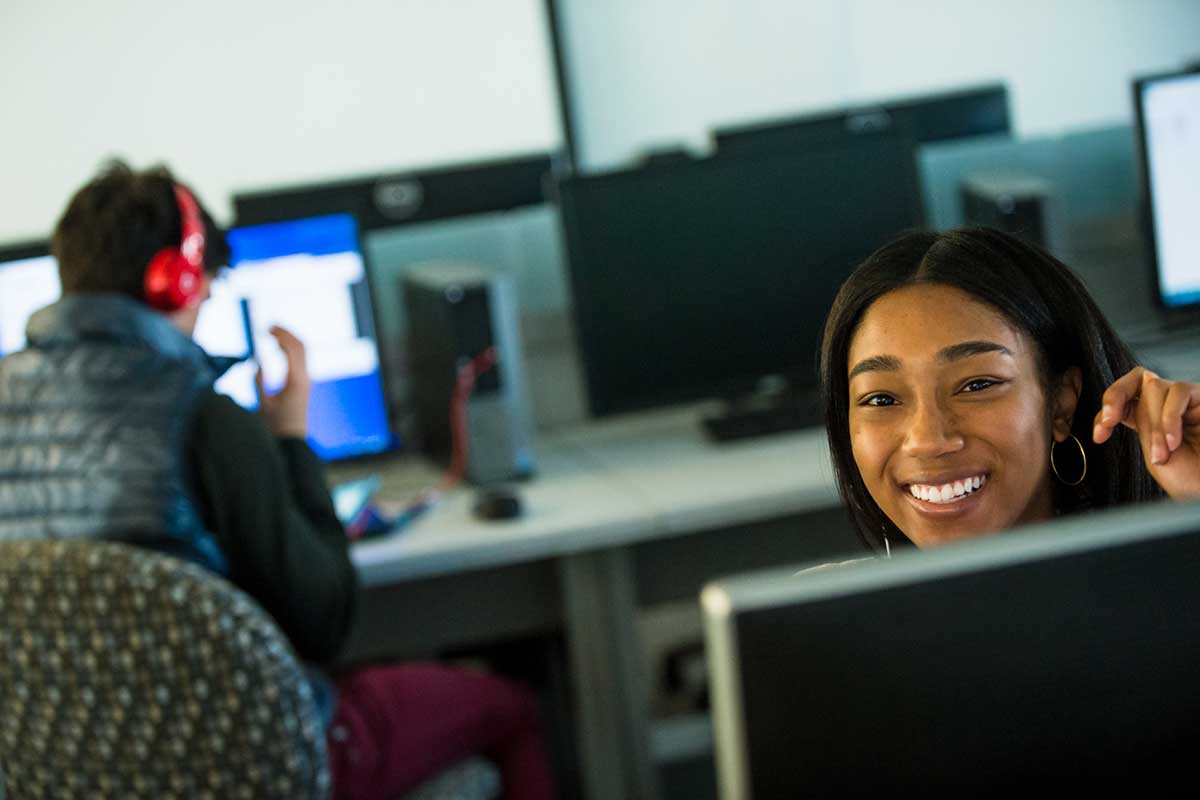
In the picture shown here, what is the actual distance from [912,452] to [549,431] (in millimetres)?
1652

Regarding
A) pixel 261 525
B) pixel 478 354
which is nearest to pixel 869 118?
pixel 478 354

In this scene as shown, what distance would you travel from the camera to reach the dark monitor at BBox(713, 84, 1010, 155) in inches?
105

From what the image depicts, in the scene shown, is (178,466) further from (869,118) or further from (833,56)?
(833,56)

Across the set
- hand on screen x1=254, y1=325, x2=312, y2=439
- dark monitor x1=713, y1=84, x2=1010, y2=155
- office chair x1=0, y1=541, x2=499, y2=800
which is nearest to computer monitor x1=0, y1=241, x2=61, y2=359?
hand on screen x1=254, y1=325, x2=312, y2=439

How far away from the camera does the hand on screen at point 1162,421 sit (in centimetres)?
100

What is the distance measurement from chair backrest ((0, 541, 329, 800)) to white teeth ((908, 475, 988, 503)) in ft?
2.06

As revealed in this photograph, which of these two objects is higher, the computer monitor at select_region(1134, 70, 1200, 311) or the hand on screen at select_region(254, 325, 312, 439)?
the computer monitor at select_region(1134, 70, 1200, 311)

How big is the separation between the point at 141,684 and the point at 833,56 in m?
3.43

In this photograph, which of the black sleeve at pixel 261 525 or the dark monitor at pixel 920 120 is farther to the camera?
the dark monitor at pixel 920 120

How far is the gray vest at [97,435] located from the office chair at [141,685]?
247 millimetres

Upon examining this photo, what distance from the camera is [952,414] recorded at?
110 centimetres

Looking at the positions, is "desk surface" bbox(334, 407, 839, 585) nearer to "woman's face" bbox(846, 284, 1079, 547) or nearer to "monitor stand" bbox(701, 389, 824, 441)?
"monitor stand" bbox(701, 389, 824, 441)

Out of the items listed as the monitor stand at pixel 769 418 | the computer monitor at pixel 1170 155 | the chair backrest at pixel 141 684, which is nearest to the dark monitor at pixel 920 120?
the computer monitor at pixel 1170 155

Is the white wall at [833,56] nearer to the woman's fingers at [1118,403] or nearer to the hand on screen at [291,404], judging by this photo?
the hand on screen at [291,404]
